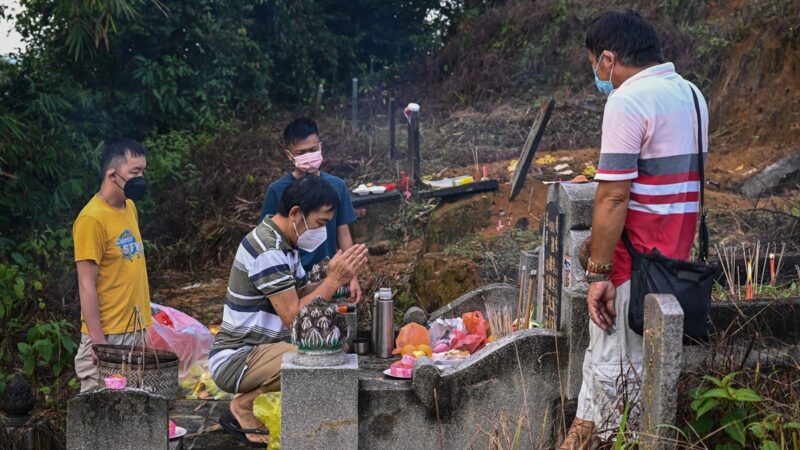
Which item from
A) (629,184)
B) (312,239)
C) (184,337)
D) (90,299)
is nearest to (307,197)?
(312,239)

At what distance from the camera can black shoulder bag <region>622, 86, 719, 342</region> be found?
14.6ft

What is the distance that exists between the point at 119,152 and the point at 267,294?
1477 millimetres

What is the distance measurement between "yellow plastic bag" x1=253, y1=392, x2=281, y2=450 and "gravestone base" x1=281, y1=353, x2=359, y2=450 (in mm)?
555

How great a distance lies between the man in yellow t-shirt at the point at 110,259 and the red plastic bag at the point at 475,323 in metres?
2.73

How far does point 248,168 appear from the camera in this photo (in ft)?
53.1

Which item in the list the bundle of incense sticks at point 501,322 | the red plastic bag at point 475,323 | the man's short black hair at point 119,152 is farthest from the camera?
the red plastic bag at point 475,323

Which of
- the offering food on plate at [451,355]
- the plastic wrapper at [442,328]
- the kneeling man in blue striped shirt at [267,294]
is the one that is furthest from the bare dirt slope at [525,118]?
the kneeling man in blue striped shirt at [267,294]

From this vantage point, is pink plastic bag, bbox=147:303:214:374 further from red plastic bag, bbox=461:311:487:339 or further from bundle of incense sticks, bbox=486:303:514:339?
bundle of incense sticks, bbox=486:303:514:339

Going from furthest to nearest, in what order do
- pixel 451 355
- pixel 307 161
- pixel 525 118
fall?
1. pixel 525 118
2. pixel 307 161
3. pixel 451 355

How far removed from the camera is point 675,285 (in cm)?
446

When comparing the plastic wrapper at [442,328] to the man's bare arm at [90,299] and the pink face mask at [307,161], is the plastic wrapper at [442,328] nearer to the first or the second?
the pink face mask at [307,161]

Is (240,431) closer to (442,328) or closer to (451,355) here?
(451,355)

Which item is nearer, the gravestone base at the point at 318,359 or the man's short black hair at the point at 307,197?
the gravestone base at the point at 318,359

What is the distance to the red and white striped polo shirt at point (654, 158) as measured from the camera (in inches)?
176
